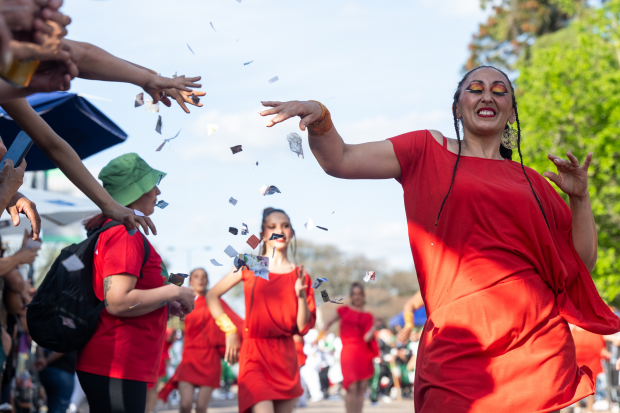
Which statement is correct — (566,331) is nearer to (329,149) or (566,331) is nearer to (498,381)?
(498,381)

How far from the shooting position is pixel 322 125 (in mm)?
2709

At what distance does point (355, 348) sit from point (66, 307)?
7.08m

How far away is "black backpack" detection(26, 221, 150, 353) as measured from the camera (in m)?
3.31

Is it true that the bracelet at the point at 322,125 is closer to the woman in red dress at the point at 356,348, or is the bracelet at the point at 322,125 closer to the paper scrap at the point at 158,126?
the paper scrap at the point at 158,126

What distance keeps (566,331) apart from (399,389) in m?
17.6

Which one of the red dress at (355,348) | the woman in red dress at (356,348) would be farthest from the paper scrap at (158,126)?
the red dress at (355,348)

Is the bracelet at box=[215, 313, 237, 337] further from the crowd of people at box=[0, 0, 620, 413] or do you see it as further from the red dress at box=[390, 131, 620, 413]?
the red dress at box=[390, 131, 620, 413]

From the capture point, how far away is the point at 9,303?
18.2 ft

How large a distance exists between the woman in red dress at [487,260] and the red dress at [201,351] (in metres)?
→ 4.74

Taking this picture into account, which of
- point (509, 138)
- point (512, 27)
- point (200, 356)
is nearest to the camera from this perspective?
point (509, 138)

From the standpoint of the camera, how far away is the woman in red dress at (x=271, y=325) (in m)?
5.33

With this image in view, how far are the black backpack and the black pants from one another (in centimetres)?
19

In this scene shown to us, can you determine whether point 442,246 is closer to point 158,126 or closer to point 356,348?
point 158,126

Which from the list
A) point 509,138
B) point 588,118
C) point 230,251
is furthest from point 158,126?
point 588,118
